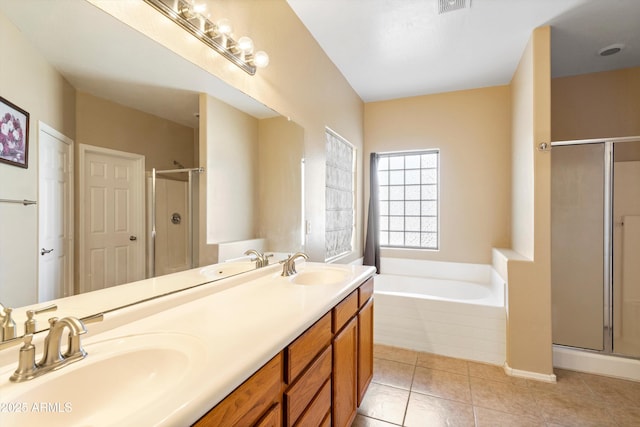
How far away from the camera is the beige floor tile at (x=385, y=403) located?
184 centimetres

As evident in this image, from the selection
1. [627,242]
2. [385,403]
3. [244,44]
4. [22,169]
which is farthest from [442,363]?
[22,169]

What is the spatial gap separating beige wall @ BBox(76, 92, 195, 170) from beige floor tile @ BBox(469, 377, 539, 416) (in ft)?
7.62

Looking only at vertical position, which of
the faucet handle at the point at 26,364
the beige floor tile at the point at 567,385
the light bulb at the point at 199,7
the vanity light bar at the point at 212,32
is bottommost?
the beige floor tile at the point at 567,385

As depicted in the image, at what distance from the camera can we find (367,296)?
188 centimetres

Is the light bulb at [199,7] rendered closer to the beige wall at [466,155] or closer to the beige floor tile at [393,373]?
the beige floor tile at [393,373]

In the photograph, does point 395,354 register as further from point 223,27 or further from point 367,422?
point 223,27

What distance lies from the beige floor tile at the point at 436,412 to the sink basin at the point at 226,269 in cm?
132

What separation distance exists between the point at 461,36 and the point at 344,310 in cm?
243

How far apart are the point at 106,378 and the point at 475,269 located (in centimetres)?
361

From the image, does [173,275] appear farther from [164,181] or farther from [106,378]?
[106,378]

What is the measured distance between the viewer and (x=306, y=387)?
108 cm

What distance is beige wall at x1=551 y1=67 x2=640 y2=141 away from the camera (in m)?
2.92

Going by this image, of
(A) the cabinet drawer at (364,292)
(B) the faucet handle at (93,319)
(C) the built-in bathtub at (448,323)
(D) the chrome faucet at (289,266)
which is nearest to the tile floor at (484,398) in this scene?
(C) the built-in bathtub at (448,323)

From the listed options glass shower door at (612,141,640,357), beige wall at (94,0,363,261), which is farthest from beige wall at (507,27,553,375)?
beige wall at (94,0,363,261)
